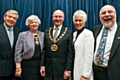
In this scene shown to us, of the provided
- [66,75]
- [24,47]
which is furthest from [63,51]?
[24,47]

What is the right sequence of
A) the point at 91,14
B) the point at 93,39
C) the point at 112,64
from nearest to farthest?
the point at 112,64, the point at 93,39, the point at 91,14

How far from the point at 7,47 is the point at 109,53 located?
1.29 m

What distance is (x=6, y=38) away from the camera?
2188 millimetres

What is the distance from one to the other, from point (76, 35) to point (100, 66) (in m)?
0.51

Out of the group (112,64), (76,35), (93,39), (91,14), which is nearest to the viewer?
(112,64)

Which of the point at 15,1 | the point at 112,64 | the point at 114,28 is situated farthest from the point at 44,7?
Result: the point at 112,64

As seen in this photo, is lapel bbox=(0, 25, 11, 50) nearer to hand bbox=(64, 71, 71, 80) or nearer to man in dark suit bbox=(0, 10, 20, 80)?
man in dark suit bbox=(0, 10, 20, 80)

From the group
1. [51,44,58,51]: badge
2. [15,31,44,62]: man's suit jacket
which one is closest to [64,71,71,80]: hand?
[51,44,58,51]: badge

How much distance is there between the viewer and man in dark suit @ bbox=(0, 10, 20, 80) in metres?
2.17

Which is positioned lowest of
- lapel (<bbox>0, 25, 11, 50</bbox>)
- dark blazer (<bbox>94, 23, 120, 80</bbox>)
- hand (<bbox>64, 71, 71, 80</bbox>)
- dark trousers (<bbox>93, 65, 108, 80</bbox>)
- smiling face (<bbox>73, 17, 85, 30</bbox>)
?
hand (<bbox>64, 71, 71, 80</bbox>)

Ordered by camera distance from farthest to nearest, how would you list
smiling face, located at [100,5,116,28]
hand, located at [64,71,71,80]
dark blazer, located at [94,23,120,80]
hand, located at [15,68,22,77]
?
hand, located at [15,68,22,77], hand, located at [64,71,71,80], smiling face, located at [100,5,116,28], dark blazer, located at [94,23,120,80]

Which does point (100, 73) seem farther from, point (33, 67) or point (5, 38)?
point (5, 38)

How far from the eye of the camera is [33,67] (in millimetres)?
2193

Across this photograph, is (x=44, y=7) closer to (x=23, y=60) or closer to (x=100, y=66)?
(x=23, y=60)
